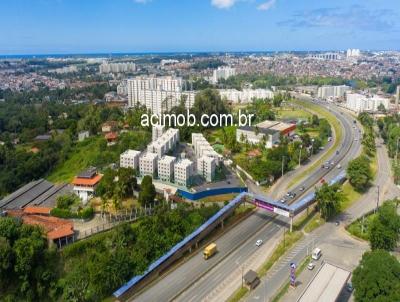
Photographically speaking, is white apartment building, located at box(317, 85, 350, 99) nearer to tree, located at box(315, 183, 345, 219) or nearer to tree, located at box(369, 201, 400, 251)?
tree, located at box(315, 183, 345, 219)

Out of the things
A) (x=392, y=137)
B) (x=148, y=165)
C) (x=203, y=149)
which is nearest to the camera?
(x=148, y=165)

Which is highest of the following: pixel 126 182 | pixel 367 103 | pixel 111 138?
pixel 367 103

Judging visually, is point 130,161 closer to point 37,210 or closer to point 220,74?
point 37,210

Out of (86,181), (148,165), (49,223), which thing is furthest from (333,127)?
(49,223)

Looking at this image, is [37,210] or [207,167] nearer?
[37,210]

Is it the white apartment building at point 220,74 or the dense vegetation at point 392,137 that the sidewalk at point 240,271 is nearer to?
the dense vegetation at point 392,137

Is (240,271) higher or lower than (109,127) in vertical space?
lower

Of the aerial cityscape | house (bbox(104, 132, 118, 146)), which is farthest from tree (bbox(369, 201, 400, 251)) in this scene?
house (bbox(104, 132, 118, 146))

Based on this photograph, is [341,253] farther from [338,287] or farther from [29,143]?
[29,143]
